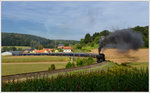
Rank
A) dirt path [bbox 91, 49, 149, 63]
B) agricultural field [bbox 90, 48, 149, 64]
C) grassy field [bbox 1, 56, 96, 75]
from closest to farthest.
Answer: agricultural field [bbox 90, 48, 149, 64], dirt path [bbox 91, 49, 149, 63], grassy field [bbox 1, 56, 96, 75]

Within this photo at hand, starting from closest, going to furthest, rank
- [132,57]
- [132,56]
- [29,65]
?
1. [132,57]
2. [132,56]
3. [29,65]

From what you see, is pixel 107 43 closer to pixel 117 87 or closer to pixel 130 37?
pixel 130 37

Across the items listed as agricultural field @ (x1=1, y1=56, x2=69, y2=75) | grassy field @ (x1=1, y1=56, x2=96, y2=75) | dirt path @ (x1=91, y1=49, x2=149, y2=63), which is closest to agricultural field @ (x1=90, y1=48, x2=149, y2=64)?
dirt path @ (x1=91, y1=49, x2=149, y2=63)

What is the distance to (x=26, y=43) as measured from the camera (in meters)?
173

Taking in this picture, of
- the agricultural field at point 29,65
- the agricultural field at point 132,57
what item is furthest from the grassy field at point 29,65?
the agricultural field at point 132,57

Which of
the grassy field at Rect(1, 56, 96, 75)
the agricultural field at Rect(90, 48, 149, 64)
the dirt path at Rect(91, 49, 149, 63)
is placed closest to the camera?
the agricultural field at Rect(90, 48, 149, 64)

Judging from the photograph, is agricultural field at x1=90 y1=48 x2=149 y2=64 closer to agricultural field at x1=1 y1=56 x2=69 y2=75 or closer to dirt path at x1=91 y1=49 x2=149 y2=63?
dirt path at x1=91 y1=49 x2=149 y2=63

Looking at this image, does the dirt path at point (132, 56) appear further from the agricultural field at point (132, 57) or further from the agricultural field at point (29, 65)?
the agricultural field at point (29, 65)

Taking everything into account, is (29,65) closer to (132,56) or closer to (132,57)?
(132,57)

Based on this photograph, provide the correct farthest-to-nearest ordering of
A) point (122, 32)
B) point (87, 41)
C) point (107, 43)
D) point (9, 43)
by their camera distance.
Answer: point (9, 43) → point (87, 41) → point (107, 43) → point (122, 32)

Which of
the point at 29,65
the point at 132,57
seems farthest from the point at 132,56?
the point at 29,65

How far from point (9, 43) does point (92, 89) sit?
17374 cm

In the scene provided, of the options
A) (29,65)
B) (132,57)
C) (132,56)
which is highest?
(132,56)

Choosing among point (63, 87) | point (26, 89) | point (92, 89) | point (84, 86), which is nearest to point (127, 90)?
point (92, 89)
